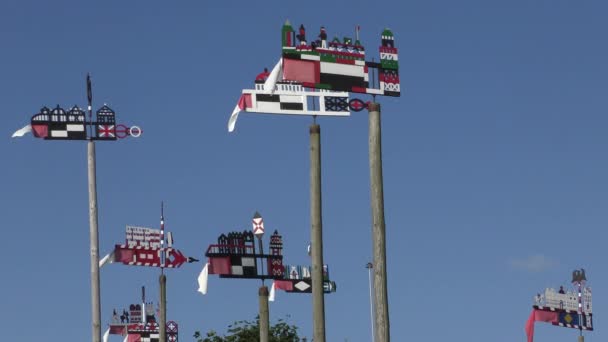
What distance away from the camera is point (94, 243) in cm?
4506

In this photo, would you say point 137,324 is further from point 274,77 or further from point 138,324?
point 274,77

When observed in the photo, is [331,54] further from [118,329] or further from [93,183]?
[118,329]

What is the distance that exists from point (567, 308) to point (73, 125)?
20729 mm

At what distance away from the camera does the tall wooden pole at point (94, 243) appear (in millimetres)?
44250

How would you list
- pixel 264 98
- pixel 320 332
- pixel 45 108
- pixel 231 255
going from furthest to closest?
1. pixel 45 108
2. pixel 231 255
3. pixel 264 98
4. pixel 320 332

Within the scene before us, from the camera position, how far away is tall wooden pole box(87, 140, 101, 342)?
44.2 metres

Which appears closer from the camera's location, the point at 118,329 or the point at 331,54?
the point at 331,54

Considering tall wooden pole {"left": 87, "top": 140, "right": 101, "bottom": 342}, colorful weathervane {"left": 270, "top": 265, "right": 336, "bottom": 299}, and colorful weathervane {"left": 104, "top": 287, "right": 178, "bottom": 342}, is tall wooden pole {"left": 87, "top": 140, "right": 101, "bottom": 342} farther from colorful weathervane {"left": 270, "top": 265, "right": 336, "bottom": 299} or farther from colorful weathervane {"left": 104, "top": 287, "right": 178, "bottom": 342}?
colorful weathervane {"left": 104, "top": 287, "right": 178, "bottom": 342}

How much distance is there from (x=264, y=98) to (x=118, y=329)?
3592 cm

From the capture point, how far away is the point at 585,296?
191 ft

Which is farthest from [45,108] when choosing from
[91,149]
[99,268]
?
[99,268]

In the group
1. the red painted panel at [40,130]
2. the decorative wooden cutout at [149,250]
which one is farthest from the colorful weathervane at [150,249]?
the red painted panel at [40,130]

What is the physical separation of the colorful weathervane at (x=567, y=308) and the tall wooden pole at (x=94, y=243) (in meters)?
19.0

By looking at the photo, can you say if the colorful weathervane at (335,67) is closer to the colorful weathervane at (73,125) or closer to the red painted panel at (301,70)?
the red painted panel at (301,70)
